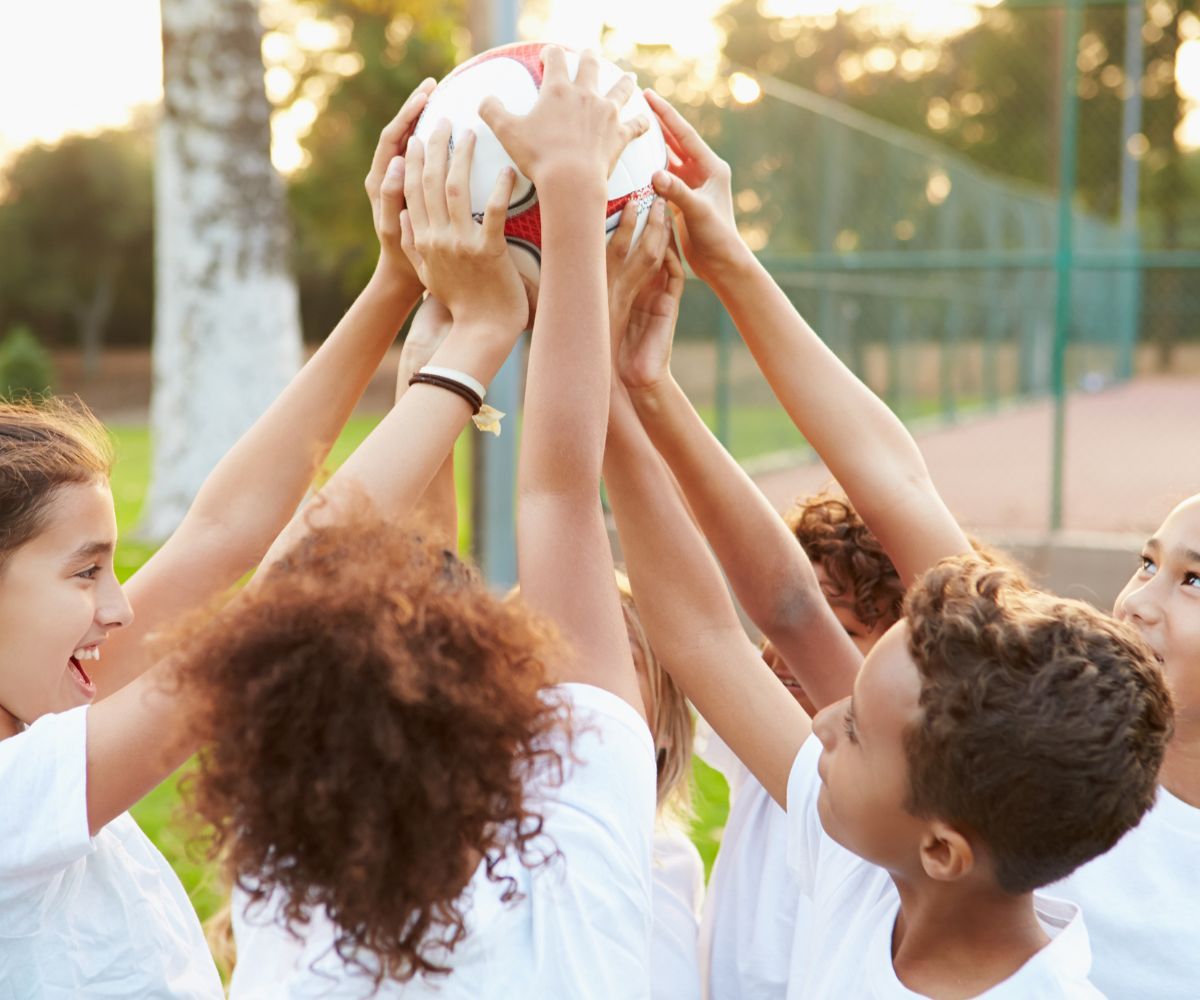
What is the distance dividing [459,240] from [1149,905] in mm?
1253

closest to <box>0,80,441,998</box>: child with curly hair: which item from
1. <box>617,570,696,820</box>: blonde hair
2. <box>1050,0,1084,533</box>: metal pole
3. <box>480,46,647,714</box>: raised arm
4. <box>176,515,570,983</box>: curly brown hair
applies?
<box>176,515,570,983</box>: curly brown hair

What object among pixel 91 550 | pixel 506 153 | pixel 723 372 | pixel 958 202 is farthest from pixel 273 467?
pixel 958 202

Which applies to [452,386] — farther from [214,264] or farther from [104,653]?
[214,264]

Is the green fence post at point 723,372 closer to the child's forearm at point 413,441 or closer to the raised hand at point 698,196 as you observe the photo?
the raised hand at point 698,196

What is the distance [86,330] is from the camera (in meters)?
37.7

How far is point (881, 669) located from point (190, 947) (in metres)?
0.98

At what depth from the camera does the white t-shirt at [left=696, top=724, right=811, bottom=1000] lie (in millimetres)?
1929

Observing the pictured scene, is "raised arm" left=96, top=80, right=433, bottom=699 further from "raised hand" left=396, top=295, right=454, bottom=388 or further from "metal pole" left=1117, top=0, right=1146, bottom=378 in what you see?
"metal pole" left=1117, top=0, right=1146, bottom=378

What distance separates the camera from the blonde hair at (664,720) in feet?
6.91

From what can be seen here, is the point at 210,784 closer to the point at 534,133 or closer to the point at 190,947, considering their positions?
the point at 190,947

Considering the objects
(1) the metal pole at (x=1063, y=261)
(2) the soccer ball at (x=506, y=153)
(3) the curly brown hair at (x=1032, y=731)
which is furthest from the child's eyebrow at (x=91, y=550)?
(1) the metal pole at (x=1063, y=261)

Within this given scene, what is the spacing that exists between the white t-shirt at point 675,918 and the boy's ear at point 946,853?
581 mm

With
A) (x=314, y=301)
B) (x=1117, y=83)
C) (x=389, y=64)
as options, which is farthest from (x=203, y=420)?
(x=314, y=301)

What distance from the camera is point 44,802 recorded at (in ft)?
4.79
